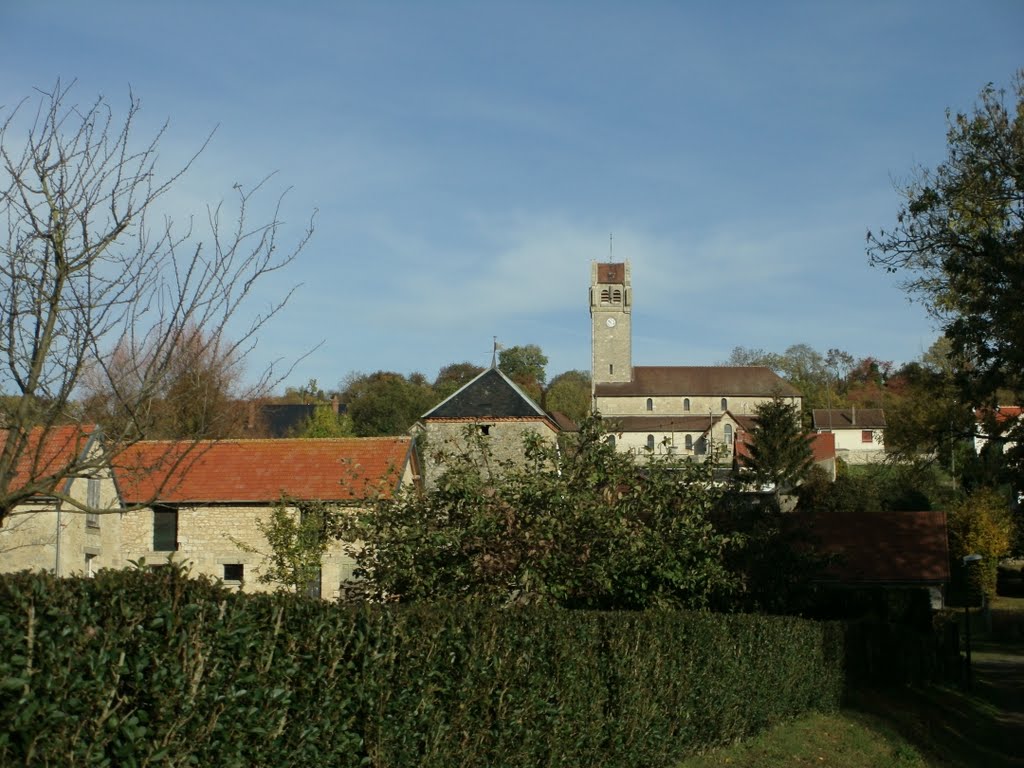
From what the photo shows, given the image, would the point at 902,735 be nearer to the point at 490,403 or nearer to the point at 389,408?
the point at 490,403

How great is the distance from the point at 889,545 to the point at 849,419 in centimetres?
6793

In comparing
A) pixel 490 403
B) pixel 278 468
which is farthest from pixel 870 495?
pixel 278 468

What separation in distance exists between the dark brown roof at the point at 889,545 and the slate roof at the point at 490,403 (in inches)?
504

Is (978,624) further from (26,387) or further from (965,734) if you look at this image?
(26,387)

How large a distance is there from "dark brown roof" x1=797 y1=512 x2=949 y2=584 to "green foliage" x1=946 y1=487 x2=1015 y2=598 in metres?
10.5

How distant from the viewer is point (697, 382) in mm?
117125

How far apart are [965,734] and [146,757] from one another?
17.8m

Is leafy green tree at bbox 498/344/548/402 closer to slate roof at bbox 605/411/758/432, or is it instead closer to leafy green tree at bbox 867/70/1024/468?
slate roof at bbox 605/411/758/432

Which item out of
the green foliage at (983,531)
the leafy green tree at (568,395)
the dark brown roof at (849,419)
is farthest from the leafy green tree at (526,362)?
the green foliage at (983,531)

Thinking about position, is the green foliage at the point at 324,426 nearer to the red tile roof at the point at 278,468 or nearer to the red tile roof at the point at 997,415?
the red tile roof at the point at 278,468

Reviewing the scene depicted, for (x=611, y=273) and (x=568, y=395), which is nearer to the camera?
(x=568, y=395)

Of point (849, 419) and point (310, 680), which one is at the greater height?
point (849, 419)

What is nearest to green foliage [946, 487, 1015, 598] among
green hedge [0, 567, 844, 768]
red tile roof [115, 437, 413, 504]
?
red tile roof [115, 437, 413, 504]

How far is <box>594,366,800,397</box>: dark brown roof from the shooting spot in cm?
11531
